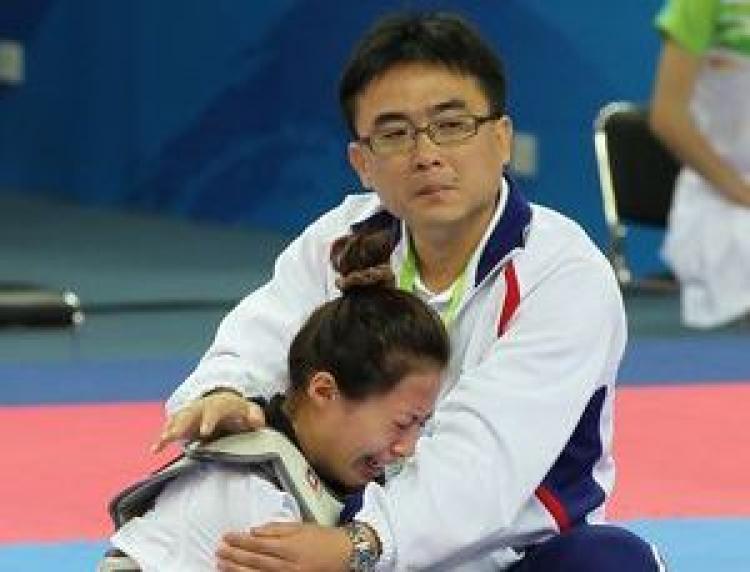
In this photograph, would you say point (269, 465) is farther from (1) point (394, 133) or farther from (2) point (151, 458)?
(2) point (151, 458)

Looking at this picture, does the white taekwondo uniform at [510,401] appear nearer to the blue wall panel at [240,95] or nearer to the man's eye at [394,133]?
the man's eye at [394,133]

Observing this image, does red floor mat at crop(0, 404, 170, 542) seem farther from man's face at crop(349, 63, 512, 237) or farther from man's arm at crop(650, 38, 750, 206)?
man's arm at crop(650, 38, 750, 206)

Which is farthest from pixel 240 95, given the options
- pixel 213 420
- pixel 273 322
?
pixel 213 420

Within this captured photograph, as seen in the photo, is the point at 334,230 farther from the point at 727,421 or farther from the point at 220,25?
the point at 220,25

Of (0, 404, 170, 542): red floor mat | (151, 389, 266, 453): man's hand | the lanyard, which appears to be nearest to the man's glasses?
the lanyard

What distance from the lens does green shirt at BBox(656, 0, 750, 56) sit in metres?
9.83

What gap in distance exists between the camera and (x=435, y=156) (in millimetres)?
4344

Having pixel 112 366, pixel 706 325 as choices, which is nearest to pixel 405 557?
pixel 112 366

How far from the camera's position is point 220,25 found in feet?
49.9

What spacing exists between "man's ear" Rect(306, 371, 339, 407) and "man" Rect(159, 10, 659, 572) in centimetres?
11

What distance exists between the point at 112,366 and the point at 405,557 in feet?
18.2

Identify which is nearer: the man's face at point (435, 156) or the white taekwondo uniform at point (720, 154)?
the man's face at point (435, 156)

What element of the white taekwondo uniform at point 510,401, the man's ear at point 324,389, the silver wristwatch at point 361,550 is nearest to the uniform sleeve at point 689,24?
the white taekwondo uniform at point 510,401

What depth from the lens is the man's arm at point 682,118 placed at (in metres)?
9.83
